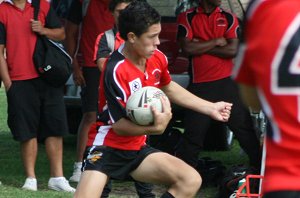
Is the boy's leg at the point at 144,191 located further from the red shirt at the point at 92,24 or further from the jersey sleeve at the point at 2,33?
the jersey sleeve at the point at 2,33

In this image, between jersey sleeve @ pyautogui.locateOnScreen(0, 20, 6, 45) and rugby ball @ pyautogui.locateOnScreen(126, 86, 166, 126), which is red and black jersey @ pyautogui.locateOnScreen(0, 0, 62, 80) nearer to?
jersey sleeve @ pyautogui.locateOnScreen(0, 20, 6, 45)

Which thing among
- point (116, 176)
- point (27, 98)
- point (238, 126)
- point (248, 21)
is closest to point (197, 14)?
point (238, 126)

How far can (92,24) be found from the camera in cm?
883

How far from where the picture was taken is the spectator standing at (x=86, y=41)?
8.79 meters

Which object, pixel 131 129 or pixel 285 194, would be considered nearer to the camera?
pixel 285 194

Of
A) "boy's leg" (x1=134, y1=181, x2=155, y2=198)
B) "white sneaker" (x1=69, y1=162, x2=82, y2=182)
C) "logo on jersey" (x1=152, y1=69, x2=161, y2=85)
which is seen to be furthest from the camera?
"white sneaker" (x1=69, y1=162, x2=82, y2=182)

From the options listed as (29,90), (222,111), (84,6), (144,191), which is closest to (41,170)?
(29,90)

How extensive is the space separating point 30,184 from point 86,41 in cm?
151

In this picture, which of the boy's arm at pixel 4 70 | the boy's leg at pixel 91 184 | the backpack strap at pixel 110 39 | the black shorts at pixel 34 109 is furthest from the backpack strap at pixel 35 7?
the boy's leg at pixel 91 184

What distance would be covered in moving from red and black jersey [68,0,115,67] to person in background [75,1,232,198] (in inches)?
98.7

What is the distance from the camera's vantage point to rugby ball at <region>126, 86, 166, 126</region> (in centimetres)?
580

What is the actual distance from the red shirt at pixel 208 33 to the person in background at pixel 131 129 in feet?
7.01

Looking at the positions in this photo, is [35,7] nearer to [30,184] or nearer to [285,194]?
[30,184]

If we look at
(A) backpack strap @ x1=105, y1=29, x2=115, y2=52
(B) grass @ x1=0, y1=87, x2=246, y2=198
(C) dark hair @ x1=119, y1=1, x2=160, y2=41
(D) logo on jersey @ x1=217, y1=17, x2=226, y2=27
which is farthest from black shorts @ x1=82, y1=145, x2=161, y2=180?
(D) logo on jersey @ x1=217, y1=17, x2=226, y2=27
